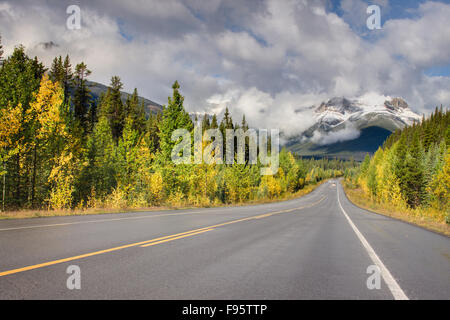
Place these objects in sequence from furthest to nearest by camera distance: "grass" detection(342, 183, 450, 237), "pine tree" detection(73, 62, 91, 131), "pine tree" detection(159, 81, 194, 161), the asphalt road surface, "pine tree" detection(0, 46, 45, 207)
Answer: "pine tree" detection(73, 62, 91, 131) < "pine tree" detection(159, 81, 194, 161) < "pine tree" detection(0, 46, 45, 207) < "grass" detection(342, 183, 450, 237) < the asphalt road surface

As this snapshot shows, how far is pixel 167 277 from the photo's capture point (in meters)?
4.09

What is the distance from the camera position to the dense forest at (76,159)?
62.8 feet

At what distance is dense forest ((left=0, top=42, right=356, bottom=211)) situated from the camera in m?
19.1

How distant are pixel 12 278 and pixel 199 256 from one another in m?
3.02

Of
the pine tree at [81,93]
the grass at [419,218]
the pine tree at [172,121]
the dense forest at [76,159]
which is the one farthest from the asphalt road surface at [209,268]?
the pine tree at [81,93]

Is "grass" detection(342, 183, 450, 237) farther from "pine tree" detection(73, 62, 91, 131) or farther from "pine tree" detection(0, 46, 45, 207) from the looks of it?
"pine tree" detection(73, 62, 91, 131)

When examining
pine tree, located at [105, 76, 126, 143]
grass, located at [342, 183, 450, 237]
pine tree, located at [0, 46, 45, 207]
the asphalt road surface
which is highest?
pine tree, located at [105, 76, 126, 143]

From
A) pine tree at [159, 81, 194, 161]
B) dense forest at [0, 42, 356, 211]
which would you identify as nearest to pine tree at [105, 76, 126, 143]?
dense forest at [0, 42, 356, 211]

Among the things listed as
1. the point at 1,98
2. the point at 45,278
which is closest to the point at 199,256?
the point at 45,278

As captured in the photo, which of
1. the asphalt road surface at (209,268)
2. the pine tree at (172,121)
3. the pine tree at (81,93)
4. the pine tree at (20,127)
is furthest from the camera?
the pine tree at (81,93)

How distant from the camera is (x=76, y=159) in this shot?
25109 mm

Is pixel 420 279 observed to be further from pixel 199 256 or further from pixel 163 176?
pixel 163 176

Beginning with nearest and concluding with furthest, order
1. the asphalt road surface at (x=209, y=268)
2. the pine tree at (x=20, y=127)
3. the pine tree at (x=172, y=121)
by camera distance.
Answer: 1. the asphalt road surface at (x=209, y=268)
2. the pine tree at (x=20, y=127)
3. the pine tree at (x=172, y=121)

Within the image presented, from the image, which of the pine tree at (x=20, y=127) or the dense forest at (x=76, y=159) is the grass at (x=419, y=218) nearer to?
the dense forest at (x=76, y=159)
